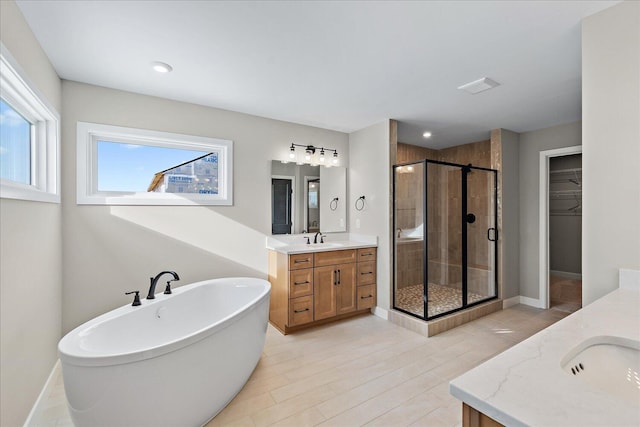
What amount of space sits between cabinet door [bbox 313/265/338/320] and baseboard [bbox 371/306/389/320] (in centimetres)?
65

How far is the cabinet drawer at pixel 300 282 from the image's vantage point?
10.7 feet

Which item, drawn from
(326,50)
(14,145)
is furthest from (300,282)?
(14,145)

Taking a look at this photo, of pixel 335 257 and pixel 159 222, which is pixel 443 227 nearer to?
pixel 335 257

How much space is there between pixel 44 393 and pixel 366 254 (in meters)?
3.17

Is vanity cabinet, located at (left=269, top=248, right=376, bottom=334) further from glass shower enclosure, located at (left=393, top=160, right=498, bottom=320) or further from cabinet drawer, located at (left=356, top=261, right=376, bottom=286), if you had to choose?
glass shower enclosure, located at (left=393, top=160, right=498, bottom=320)

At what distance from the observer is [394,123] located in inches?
147

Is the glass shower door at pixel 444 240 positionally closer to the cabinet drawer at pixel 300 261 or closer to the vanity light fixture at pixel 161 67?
the cabinet drawer at pixel 300 261

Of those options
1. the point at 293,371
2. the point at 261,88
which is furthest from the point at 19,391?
the point at 261,88

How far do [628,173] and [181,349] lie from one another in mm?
2655

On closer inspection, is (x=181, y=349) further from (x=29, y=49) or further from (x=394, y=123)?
(x=394, y=123)

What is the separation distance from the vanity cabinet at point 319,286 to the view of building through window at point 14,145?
221cm

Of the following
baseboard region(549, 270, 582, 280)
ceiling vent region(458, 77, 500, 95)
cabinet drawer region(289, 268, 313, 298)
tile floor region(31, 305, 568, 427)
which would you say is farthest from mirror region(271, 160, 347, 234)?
baseboard region(549, 270, 582, 280)

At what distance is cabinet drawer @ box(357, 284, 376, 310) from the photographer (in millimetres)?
3749

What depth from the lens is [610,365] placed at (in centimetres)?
103
